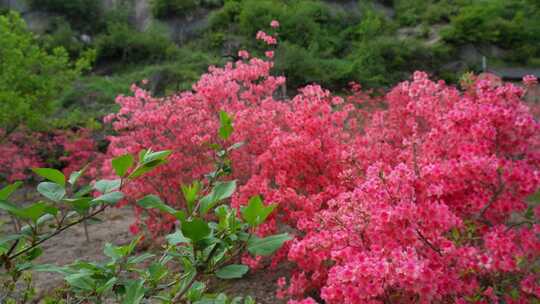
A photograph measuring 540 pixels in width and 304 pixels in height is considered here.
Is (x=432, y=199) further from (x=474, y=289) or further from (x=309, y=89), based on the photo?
(x=309, y=89)

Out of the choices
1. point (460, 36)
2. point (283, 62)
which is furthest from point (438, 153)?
point (460, 36)

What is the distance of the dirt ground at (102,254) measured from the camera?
3672mm

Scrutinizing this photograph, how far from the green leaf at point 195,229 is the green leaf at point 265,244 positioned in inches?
5.4

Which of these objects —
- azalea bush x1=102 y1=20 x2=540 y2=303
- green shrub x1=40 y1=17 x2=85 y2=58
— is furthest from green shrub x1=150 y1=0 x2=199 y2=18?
azalea bush x1=102 y1=20 x2=540 y2=303

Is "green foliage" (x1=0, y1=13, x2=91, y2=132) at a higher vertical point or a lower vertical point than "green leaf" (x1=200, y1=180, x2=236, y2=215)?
lower

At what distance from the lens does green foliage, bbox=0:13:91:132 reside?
5660 millimetres

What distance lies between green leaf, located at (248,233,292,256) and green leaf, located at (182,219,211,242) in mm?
137

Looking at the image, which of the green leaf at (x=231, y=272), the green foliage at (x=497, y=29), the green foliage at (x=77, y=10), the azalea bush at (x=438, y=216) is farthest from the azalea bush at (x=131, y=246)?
the green foliage at (x=77, y=10)

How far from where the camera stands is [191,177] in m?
4.63

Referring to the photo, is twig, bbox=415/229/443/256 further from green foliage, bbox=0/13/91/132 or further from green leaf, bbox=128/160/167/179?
green foliage, bbox=0/13/91/132

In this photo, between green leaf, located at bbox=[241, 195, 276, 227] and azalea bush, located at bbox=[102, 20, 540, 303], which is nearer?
green leaf, located at bbox=[241, 195, 276, 227]

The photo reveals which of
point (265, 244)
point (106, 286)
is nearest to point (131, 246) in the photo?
point (106, 286)

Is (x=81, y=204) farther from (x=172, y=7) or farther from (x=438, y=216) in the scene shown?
(x=172, y=7)

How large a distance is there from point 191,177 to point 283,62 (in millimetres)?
9304
